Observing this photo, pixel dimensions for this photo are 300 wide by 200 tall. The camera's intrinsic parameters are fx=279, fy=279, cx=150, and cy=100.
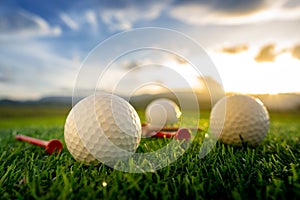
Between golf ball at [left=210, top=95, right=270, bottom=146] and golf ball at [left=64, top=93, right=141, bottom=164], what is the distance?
1372 millimetres

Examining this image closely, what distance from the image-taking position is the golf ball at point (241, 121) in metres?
3.57

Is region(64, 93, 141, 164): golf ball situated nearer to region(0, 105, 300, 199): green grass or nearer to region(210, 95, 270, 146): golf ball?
region(0, 105, 300, 199): green grass

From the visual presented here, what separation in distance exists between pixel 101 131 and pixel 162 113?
4.15m

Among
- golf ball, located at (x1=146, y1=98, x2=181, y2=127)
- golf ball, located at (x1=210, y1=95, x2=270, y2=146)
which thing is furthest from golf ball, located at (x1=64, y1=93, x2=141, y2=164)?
golf ball, located at (x1=146, y1=98, x2=181, y2=127)

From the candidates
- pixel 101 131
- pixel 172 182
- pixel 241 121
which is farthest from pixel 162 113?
pixel 172 182

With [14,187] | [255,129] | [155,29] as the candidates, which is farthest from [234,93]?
[14,187]

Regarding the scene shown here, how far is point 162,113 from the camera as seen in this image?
6.79m

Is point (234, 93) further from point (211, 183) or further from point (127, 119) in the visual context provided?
point (211, 183)

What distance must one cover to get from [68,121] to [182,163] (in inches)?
49.8

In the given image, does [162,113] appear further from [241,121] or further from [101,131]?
[101,131]

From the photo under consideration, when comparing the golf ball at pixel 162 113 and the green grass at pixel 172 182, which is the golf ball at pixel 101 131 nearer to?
the green grass at pixel 172 182

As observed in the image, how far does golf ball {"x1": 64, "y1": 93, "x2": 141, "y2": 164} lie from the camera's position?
2.70 meters

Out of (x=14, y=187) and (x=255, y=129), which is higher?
(x=255, y=129)

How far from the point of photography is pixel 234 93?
4.05m
